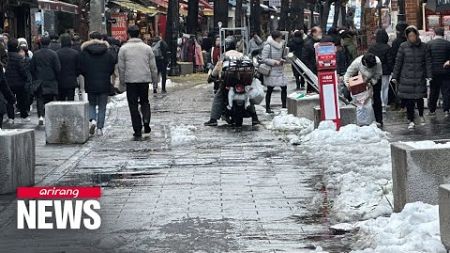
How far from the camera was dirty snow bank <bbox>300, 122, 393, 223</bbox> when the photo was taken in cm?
1038

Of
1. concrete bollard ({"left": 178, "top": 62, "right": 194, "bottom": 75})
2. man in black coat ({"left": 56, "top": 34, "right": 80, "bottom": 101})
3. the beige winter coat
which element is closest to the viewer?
the beige winter coat

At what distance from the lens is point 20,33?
137 ft

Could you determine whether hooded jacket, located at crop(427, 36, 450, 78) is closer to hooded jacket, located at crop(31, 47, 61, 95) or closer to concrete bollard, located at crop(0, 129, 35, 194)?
hooded jacket, located at crop(31, 47, 61, 95)

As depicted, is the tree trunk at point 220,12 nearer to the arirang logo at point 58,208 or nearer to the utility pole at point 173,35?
the utility pole at point 173,35

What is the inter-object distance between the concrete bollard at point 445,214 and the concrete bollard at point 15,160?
5.73 metres

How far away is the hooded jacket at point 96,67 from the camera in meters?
19.4

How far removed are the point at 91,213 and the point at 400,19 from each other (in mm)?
19729

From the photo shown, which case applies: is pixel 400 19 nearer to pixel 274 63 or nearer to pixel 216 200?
pixel 274 63

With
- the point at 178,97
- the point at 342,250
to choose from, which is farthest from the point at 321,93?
the point at 178,97

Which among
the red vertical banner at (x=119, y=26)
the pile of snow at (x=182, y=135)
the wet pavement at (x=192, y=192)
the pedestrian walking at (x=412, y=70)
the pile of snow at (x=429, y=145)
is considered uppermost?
the red vertical banner at (x=119, y=26)

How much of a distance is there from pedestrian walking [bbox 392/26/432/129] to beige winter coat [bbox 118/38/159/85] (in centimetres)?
445

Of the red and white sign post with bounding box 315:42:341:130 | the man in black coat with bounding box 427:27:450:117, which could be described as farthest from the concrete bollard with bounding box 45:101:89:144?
the man in black coat with bounding box 427:27:450:117

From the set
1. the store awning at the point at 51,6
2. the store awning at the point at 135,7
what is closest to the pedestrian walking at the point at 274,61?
the store awning at the point at 51,6

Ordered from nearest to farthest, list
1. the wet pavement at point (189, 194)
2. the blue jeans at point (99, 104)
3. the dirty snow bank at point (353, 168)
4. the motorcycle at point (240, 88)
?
the wet pavement at point (189, 194)
the dirty snow bank at point (353, 168)
the blue jeans at point (99, 104)
the motorcycle at point (240, 88)
